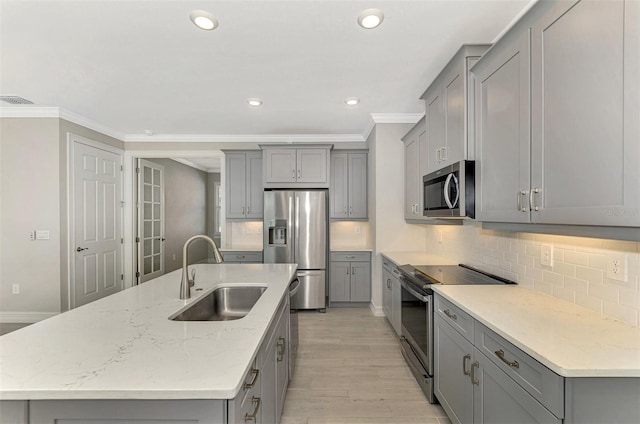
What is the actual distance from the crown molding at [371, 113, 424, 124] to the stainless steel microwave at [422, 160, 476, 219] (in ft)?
5.17

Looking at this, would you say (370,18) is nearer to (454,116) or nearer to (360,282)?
(454,116)

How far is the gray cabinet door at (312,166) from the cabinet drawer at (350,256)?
112 centimetres

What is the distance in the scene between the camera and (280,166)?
4.39 m

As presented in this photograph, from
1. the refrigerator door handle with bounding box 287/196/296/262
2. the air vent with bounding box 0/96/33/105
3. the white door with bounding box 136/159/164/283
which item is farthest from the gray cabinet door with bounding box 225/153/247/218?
the air vent with bounding box 0/96/33/105

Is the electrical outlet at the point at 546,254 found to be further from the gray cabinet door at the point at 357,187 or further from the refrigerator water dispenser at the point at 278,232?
the refrigerator water dispenser at the point at 278,232

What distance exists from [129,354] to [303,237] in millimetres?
3209

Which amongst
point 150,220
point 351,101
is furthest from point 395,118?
point 150,220

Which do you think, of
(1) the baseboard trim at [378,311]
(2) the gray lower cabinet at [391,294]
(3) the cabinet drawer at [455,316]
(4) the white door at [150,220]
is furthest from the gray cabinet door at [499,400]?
(4) the white door at [150,220]

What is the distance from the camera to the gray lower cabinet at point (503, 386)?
0.98 m

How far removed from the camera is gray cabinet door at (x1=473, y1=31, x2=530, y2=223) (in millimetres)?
1512

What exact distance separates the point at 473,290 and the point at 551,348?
0.84 m

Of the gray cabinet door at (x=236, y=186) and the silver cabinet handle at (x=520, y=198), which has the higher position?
the gray cabinet door at (x=236, y=186)

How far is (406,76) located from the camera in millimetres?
2701

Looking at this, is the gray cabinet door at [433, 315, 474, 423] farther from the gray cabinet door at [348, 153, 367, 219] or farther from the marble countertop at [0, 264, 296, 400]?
the gray cabinet door at [348, 153, 367, 219]
